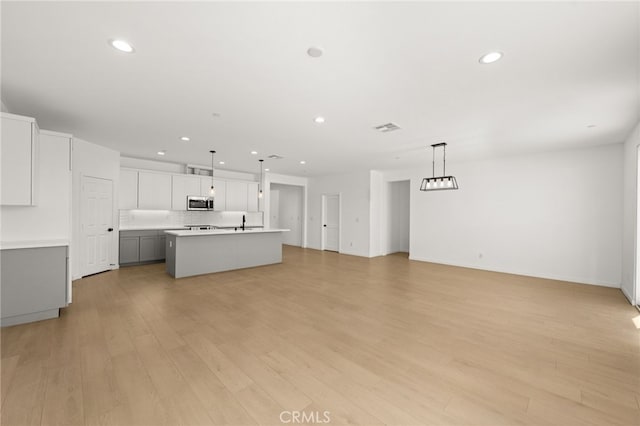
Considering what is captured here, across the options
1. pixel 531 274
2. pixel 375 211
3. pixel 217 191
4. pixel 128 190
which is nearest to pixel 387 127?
pixel 375 211

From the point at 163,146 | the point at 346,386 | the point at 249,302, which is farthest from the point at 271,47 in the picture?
the point at 163,146

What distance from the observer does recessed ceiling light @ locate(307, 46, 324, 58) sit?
2129 mm

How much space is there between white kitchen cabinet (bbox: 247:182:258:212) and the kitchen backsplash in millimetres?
277

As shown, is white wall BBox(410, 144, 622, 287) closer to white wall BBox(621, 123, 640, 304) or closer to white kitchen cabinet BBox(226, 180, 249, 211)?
white wall BBox(621, 123, 640, 304)

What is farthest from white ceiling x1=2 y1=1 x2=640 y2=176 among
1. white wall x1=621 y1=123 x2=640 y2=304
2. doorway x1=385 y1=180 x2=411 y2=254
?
doorway x1=385 y1=180 x2=411 y2=254

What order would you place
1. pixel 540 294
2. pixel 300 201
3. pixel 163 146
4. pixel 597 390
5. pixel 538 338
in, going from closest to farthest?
pixel 597 390
pixel 538 338
pixel 540 294
pixel 163 146
pixel 300 201

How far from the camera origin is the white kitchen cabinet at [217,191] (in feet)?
25.6

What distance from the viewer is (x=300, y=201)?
10859 millimetres

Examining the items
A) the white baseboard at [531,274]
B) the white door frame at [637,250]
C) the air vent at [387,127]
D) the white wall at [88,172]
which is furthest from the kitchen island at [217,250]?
the white door frame at [637,250]

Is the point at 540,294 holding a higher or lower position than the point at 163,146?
lower

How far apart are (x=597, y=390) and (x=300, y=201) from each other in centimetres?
949

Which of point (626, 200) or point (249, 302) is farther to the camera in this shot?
point (626, 200)

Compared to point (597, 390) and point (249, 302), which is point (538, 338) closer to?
Result: point (597, 390)

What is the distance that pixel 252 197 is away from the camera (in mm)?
8930
